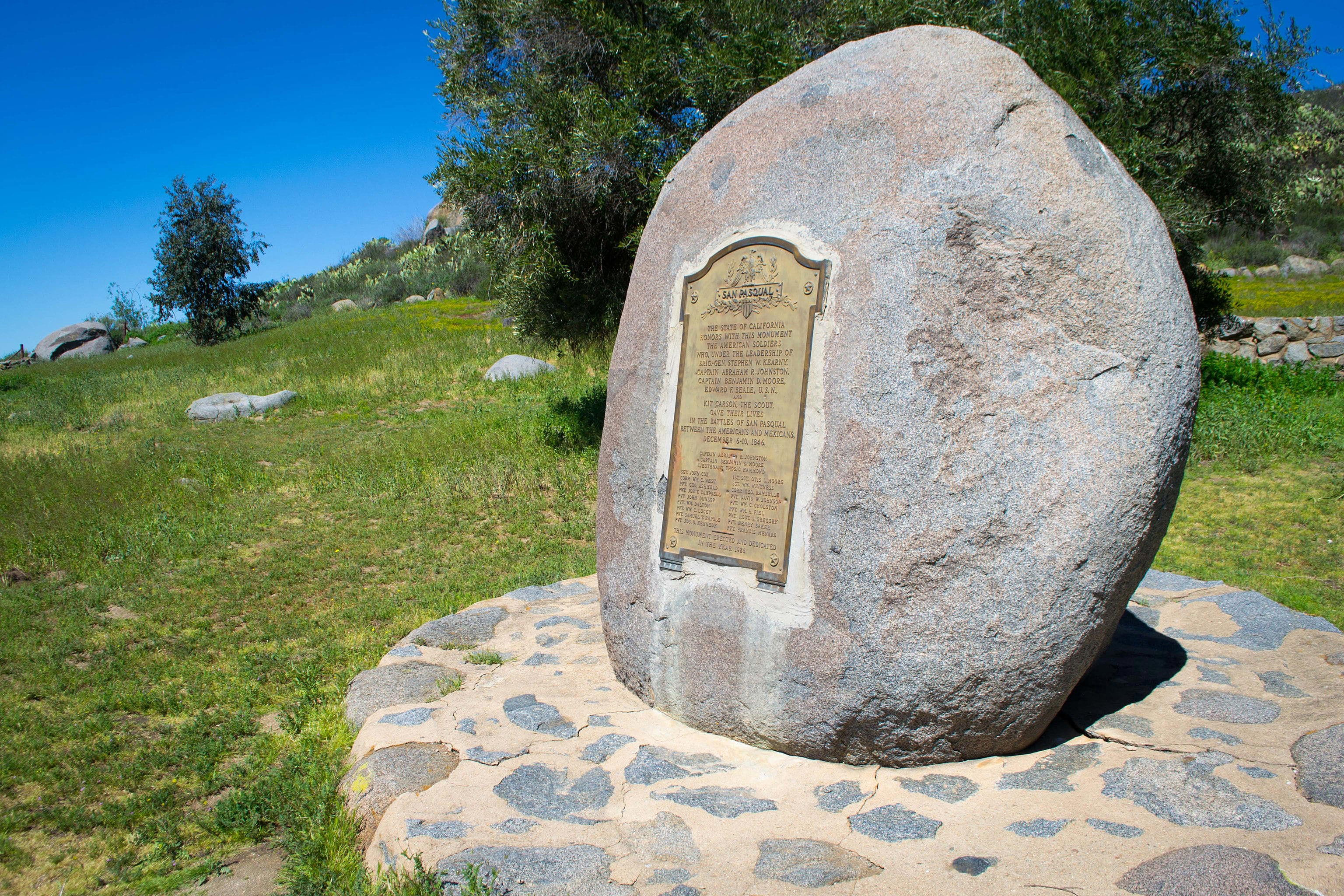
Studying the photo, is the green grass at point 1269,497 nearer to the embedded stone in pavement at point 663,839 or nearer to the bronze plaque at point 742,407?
the bronze plaque at point 742,407

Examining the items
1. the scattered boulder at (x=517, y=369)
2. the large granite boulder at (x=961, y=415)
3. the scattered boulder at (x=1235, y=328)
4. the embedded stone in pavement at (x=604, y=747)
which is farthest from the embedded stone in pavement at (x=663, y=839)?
the scattered boulder at (x=1235, y=328)

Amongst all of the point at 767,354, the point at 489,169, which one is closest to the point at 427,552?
the point at 489,169

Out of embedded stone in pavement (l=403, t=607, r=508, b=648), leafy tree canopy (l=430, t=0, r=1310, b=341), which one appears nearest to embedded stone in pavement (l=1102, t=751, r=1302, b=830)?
embedded stone in pavement (l=403, t=607, r=508, b=648)

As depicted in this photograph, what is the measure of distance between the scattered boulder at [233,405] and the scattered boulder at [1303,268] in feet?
72.6

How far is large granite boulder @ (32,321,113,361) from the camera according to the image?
27.2 metres

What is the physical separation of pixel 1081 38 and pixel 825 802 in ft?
34.0

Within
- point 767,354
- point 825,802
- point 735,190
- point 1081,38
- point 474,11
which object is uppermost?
point 474,11

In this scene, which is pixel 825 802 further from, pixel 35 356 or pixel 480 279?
pixel 35 356

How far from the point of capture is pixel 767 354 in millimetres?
3643

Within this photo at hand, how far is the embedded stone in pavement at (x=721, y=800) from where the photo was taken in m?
3.22

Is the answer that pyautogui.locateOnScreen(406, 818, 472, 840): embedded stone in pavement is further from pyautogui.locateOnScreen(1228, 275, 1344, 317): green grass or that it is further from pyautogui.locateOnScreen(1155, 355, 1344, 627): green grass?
pyautogui.locateOnScreen(1228, 275, 1344, 317): green grass

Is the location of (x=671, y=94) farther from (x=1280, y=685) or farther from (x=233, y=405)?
(x=233, y=405)

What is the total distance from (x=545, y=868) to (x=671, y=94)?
8.27 m

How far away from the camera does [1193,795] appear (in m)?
3.01
